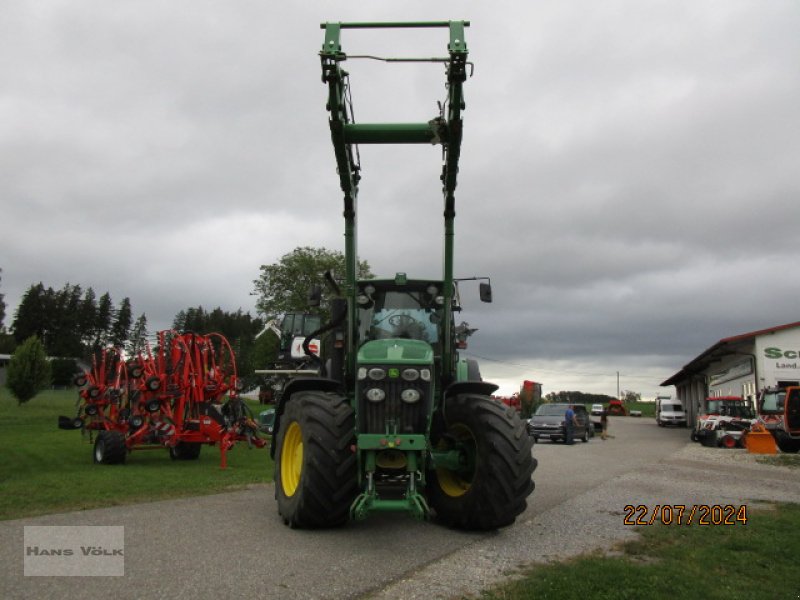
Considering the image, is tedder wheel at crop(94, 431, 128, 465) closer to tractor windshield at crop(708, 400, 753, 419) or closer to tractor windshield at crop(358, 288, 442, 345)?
tractor windshield at crop(358, 288, 442, 345)

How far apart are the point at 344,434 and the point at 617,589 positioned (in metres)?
2.94

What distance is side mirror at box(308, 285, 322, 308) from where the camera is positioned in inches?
308

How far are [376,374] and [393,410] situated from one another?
0.40 meters

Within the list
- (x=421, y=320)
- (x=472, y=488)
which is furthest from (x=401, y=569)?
(x=421, y=320)

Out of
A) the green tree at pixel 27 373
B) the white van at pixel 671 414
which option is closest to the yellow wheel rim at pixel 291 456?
the green tree at pixel 27 373

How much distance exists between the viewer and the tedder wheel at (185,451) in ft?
49.5

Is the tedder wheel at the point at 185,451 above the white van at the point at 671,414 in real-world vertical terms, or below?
above

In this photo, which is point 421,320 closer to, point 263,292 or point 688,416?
point 263,292

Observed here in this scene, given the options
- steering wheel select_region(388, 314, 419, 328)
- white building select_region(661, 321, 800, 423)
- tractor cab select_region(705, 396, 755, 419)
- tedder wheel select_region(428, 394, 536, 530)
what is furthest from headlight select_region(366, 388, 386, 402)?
white building select_region(661, 321, 800, 423)

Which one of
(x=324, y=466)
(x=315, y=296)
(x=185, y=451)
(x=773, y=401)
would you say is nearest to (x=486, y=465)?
(x=324, y=466)

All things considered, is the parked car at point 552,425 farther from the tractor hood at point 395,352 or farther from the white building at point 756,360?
the tractor hood at point 395,352

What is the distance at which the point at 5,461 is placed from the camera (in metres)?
13.1

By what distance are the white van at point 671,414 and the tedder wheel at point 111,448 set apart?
49.4 meters

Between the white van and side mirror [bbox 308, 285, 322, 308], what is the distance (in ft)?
171
